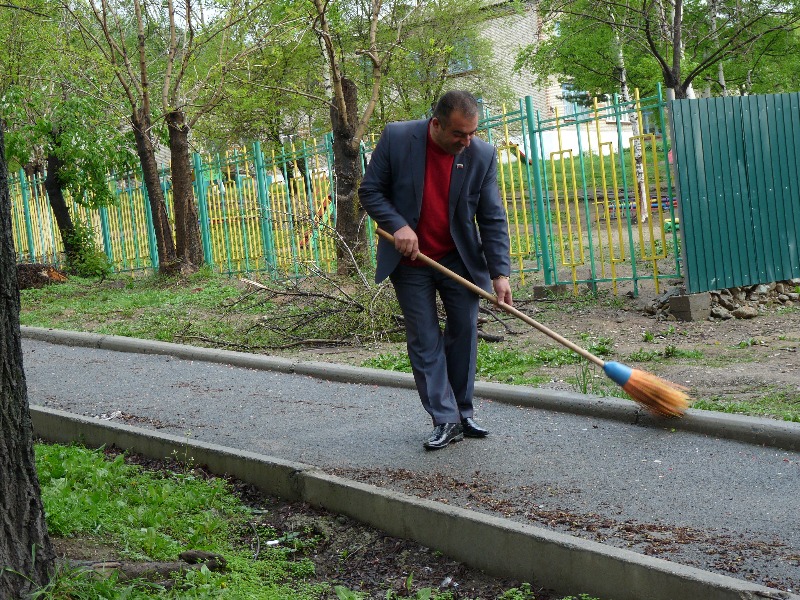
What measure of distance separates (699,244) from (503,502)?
20.1ft

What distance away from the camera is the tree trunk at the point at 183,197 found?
1681cm

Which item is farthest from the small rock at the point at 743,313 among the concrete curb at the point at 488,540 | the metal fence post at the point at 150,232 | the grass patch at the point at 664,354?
the metal fence post at the point at 150,232

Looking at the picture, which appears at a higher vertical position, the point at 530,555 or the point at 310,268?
the point at 310,268

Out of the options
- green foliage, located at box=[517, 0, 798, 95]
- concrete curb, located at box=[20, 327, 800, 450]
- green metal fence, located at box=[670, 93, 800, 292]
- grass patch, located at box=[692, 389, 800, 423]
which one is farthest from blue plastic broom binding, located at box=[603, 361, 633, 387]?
green foliage, located at box=[517, 0, 798, 95]

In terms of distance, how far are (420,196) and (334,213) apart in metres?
10.2

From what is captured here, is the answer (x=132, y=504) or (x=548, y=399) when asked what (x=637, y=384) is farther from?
(x=132, y=504)

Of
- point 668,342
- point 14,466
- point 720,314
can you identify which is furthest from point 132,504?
point 720,314

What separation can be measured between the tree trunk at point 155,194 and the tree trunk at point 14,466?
13584 mm

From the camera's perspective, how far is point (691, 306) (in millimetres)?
9906

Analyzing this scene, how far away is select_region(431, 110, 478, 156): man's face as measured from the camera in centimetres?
527

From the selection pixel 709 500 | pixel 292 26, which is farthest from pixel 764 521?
pixel 292 26

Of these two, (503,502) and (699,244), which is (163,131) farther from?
(503,502)

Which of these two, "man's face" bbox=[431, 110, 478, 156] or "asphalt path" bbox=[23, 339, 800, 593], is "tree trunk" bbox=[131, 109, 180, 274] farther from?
"man's face" bbox=[431, 110, 478, 156]

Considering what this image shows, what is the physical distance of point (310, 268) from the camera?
10656 millimetres
